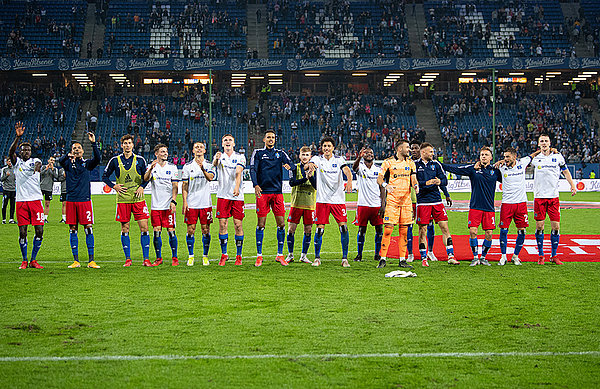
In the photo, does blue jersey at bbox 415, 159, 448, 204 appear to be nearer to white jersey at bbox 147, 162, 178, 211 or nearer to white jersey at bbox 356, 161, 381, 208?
white jersey at bbox 356, 161, 381, 208

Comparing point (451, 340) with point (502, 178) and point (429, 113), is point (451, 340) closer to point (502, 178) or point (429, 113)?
point (502, 178)

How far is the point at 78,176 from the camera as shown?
11.0 meters

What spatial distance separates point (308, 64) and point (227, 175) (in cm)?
3684

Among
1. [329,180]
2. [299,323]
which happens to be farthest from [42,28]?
[299,323]

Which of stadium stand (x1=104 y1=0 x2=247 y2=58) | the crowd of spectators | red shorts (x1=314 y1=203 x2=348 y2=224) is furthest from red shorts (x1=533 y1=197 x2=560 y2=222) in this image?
the crowd of spectators

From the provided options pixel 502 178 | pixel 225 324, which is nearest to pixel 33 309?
pixel 225 324

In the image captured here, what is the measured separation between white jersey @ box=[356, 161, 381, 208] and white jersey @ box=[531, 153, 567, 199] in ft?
Result: 9.52

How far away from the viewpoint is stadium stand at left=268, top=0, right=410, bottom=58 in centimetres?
4994

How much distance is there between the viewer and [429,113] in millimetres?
49531

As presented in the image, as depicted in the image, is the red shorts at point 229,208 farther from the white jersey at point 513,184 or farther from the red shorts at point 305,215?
the white jersey at point 513,184

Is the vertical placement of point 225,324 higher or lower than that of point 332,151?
lower

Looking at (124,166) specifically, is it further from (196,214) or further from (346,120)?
(346,120)

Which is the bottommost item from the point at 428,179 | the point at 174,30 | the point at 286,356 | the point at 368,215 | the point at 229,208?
the point at 286,356

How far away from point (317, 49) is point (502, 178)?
130ft
